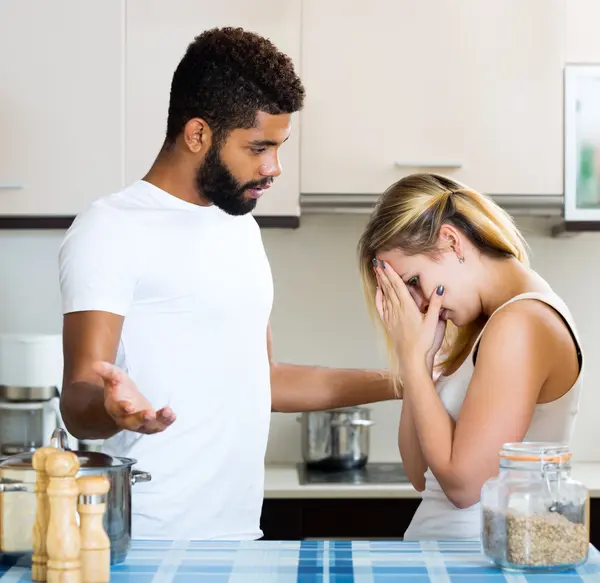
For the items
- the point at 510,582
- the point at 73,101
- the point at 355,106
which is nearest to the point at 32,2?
the point at 73,101

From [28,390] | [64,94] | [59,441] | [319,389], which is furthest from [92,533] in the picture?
[64,94]

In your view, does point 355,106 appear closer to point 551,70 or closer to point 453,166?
point 453,166

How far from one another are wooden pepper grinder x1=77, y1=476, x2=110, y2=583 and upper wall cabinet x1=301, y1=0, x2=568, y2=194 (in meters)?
1.58

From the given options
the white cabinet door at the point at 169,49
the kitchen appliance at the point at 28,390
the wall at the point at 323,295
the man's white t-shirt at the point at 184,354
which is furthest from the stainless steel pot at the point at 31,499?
the wall at the point at 323,295

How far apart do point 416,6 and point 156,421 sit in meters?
1.80

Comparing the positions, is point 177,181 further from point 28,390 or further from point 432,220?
point 28,390

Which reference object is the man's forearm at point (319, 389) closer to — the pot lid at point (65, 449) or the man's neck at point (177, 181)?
the man's neck at point (177, 181)

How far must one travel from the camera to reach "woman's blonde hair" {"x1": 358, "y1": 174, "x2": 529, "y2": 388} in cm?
156

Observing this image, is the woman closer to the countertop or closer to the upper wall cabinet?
the countertop

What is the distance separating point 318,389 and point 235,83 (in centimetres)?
65

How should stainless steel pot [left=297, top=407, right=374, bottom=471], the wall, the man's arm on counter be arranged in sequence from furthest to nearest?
the wall < stainless steel pot [left=297, top=407, right=374, bottom=471] < the man's arm on counter

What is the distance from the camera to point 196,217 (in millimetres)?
1724

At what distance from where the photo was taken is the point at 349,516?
2406 mm

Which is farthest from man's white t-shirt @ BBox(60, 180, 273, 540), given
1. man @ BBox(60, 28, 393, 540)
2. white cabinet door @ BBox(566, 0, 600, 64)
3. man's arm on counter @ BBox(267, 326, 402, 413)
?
white cabinet door @ BBox(566, 0, 600, 64)
